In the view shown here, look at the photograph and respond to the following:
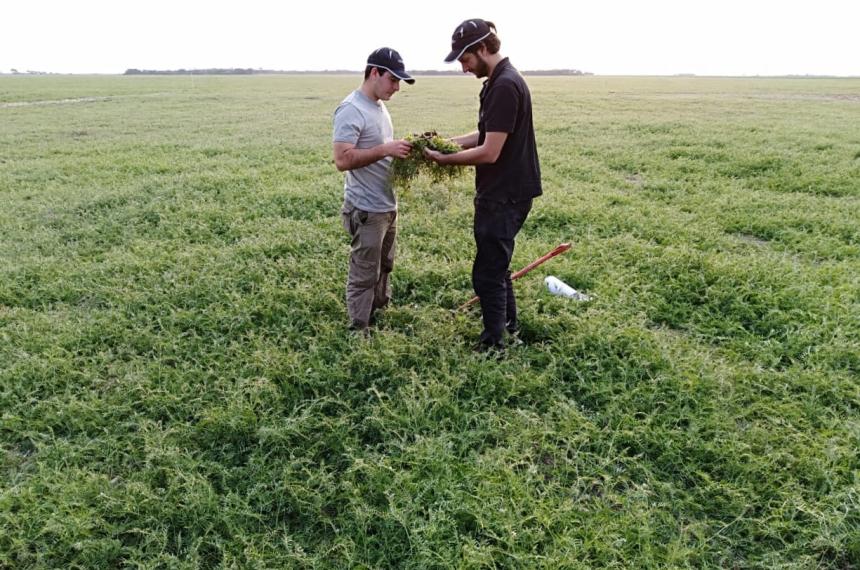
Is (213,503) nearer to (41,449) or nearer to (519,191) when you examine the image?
(41,449)

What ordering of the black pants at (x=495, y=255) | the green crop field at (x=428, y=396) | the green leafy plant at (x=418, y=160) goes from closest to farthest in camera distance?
the green crop field at (x=428, y=396) < the black pants at (x=495, y=255) < the green leafy plant at (x=418, y=160)

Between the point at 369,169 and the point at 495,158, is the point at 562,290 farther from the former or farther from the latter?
the point at 369,169

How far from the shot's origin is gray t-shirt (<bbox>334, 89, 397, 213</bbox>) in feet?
11.1

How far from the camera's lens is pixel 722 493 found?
2.81 m

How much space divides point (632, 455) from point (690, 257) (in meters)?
2.90

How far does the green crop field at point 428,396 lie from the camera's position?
8.48ft

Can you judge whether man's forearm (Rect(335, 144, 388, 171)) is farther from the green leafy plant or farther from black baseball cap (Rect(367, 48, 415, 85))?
black baseball cap (Rect(367, 48, 415, 85))

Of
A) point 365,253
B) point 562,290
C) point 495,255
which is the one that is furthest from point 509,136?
point 562,290

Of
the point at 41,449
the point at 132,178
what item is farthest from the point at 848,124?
the point at 41,449

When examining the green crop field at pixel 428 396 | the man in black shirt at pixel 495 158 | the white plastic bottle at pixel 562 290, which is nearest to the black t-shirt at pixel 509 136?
the man in black shirt at pixel 495 158

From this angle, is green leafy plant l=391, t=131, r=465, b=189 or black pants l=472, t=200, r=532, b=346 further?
green leafy plant l=391, t=131, r=465, b=189

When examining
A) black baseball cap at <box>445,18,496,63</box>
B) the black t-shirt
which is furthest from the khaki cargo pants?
black baseball cap at <box>445,18,496,63</box>

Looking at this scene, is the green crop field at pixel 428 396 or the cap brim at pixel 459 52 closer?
the green crop field at pixel 428 396

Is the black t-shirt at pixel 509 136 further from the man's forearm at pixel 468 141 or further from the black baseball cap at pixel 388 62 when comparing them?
the black baseball cap at pixel 388 62
